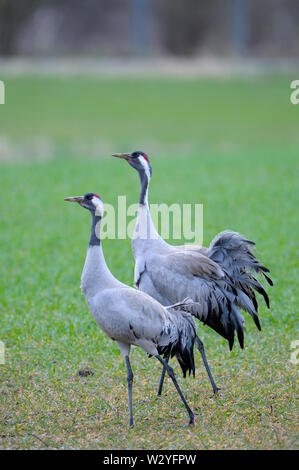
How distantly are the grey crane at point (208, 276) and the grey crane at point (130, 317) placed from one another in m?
0.53

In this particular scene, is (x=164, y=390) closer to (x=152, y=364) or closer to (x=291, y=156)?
(x=152, y=364)

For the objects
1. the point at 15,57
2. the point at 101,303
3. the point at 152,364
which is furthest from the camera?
the point at 15,57

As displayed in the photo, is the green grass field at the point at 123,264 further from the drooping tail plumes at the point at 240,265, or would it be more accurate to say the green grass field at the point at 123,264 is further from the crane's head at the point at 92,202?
the crane's head at the point at 92,202

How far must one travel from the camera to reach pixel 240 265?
566 centimetres

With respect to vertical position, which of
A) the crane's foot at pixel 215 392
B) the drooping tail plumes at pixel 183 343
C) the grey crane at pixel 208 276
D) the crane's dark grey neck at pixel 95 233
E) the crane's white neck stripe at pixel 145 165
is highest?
the crane's white neck stripe at pixel 145 165

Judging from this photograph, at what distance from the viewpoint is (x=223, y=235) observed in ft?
18.4

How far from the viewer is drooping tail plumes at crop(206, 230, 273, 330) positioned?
5.62 meters

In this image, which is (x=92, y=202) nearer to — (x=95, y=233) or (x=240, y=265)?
(x=95, y=233)

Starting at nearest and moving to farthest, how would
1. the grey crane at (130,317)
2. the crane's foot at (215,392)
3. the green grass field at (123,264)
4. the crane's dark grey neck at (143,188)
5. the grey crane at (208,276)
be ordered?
the grey crane at (130,317)
the green grass field at (123,264)
the crane's foot at (215,392)
the grey crane at (208,276)
the crane's dark grey neck at (143,188)

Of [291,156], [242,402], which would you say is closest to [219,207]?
[291,156]

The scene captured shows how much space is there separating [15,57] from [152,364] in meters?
27.2

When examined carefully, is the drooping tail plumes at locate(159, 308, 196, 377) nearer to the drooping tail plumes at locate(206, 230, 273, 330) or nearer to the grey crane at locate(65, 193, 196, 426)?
the grey crane at locate(65, 193, 196, 426)

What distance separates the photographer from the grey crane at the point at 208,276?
558cm

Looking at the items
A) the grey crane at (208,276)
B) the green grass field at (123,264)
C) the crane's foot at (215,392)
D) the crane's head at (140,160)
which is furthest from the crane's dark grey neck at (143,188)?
the crane's foot at (215,392)
